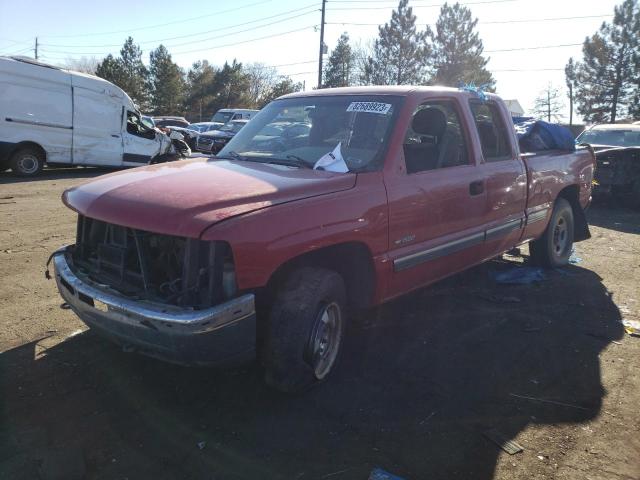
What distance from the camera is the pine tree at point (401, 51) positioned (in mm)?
45812

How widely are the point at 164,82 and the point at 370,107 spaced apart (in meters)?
55.7

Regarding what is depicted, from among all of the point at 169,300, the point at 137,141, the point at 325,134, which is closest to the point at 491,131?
the point at 325,134

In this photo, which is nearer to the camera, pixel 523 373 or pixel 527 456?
pixel 527 456

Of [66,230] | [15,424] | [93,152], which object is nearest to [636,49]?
[93,152]

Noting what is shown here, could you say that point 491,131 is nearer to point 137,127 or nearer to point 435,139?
point 435,139

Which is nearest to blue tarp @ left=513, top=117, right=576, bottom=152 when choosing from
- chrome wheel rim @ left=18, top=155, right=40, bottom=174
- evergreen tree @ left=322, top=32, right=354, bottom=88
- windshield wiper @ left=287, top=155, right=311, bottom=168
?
windshield wiper @ left=287, top=155, right=311, bottom=168

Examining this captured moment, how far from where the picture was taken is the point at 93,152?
14.8 meters

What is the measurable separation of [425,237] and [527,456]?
167 centimetres

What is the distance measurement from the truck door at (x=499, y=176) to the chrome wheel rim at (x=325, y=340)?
192 cm

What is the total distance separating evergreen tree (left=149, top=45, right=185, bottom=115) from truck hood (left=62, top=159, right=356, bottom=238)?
182ft

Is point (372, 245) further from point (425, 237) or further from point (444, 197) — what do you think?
point (444, 197)

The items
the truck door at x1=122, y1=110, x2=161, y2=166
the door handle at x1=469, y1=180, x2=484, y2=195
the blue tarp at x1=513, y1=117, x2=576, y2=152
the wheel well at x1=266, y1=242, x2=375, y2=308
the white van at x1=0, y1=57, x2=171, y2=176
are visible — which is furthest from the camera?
the truck door at x1=122, y1=110, x2=161, y2=166

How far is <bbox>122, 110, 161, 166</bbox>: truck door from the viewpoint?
15544 millimetres

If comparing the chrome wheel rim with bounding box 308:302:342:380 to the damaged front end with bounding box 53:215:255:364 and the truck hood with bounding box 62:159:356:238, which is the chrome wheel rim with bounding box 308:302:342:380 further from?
the truck hood with bounding box 62:159:356:238
